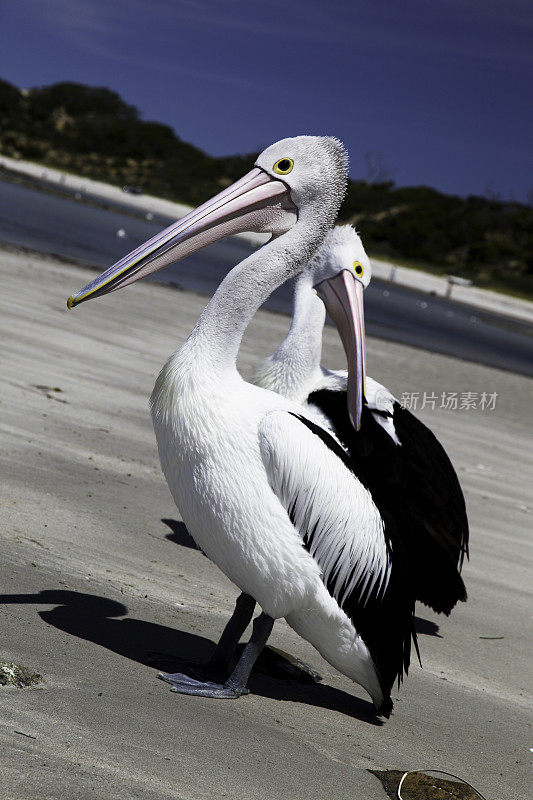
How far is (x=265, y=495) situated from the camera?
2840 mm

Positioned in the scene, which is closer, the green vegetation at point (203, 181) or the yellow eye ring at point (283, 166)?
the yellow eye ring at point (283, 166)

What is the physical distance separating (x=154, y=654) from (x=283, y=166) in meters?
1.64

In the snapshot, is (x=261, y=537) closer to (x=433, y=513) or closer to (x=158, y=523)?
(x=433, y=513)

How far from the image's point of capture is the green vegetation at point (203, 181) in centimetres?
6988

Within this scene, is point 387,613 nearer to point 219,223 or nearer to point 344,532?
point 344,532

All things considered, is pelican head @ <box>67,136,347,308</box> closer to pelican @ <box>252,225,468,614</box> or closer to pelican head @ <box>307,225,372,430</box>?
pelican @ <box>252,225,468,614</box>

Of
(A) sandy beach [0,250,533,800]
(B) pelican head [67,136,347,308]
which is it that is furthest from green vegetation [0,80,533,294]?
(B) pelican head [67,136,347,308]

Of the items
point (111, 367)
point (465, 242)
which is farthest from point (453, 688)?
point (465, 242)

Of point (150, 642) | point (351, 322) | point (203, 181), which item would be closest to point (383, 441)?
point (351, 322)

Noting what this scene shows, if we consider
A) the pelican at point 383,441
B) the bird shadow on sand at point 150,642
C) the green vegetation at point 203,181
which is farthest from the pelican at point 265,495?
the green vegetation at point 203,181

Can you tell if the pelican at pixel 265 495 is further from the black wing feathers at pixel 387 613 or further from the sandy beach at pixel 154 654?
the sandy beach at pixel 154 654

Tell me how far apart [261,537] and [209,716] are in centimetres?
53

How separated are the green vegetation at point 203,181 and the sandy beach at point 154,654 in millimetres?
59315

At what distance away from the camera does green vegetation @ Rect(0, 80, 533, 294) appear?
229 feet
